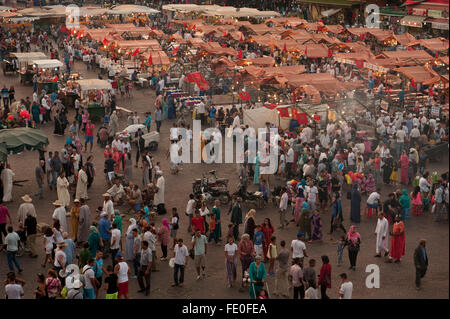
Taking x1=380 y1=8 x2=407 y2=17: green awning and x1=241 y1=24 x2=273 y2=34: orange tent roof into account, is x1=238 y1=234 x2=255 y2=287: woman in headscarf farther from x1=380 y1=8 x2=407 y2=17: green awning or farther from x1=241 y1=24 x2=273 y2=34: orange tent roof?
x1=380 y1=8 x2=407 y2=17: green awning

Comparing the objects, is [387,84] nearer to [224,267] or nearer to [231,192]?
[231,192]

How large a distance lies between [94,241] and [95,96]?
49.2 feet

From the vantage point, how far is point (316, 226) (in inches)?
618

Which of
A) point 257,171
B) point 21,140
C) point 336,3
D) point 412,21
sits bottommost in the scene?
point 257,171

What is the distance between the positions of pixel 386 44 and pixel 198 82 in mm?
16742

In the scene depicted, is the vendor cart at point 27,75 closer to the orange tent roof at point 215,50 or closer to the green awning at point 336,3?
the orange tent roof at point 215,50

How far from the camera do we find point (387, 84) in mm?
30984

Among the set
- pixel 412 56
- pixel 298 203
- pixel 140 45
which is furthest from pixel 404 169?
pixel 140 45

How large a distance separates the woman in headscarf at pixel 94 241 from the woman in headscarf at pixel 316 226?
5155 mm

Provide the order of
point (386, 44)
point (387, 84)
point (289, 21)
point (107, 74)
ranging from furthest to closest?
1. point (289, 21)
2. point (386, 44)
3. point (107, 74)
4. point (387, 84)

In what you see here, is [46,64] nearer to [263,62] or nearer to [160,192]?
[263,62]

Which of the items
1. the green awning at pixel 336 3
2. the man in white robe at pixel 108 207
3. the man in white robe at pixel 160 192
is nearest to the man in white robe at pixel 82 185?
the man in white robe at pixel 160 192
